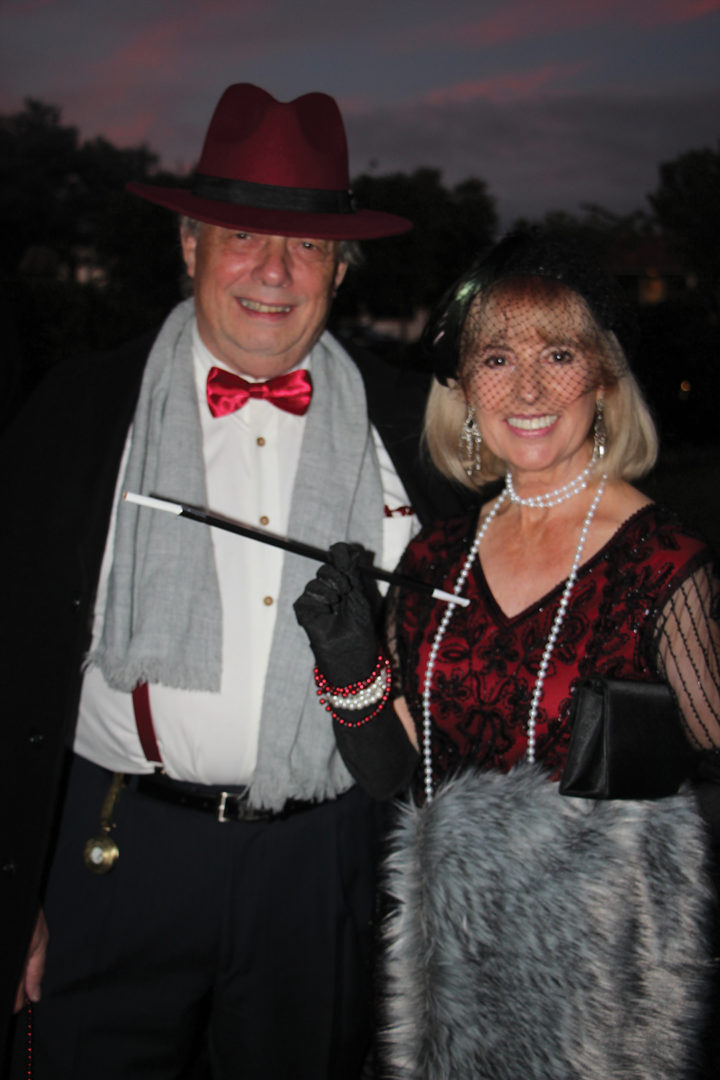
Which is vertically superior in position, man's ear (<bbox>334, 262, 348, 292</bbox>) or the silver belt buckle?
man's ear (<bbox>334, 262, 348, 292</bbox>)

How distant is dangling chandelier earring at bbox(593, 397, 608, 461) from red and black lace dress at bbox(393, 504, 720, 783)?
19 cm

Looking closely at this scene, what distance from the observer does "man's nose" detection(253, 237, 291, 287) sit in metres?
2.15

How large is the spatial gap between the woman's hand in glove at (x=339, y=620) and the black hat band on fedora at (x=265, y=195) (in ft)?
3.02

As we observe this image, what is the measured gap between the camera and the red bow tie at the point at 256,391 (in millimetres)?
2213

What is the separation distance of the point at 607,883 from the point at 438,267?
52.0ft

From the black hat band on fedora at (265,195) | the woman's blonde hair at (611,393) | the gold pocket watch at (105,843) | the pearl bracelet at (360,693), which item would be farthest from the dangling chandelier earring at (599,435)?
the gold pocket watch at (105,843)

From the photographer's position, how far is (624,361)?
1866 mm

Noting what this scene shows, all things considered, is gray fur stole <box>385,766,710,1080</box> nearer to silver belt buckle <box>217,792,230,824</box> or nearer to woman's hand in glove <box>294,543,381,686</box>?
woman's hand in glove <box>294,543,381,686</box>

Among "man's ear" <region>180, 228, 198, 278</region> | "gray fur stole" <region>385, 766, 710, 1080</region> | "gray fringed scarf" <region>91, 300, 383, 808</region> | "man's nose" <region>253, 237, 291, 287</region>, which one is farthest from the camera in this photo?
"man's ear" <region>180, 228, 198, 278</region>

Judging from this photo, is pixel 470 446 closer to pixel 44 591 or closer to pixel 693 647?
pixel 693 647

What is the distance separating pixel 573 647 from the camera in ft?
5.79

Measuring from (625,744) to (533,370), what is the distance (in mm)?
761

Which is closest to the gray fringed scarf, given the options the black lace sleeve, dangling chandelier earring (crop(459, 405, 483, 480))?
dangling chandelier earring (crop(459, 405, 483, 480))

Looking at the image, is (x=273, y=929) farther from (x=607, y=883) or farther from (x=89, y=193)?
(x=89, y=193)
